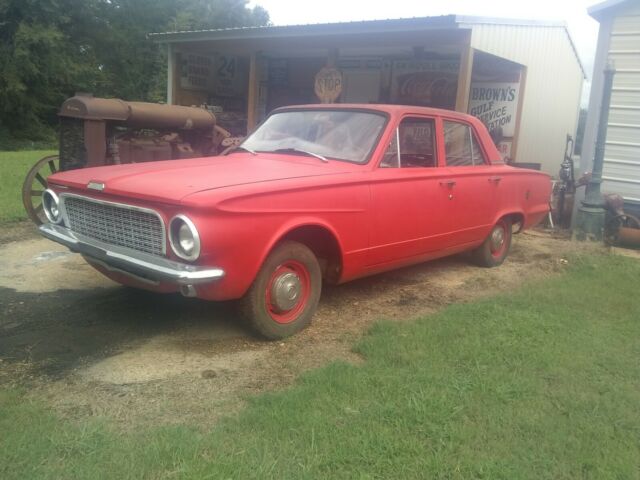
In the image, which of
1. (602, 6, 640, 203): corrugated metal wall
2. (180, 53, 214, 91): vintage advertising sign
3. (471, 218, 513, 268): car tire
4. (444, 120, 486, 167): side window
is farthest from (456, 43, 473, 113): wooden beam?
(180, 53, 214, 91): vintage advertising sign

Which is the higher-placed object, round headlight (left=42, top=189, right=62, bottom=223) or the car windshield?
the car windshield

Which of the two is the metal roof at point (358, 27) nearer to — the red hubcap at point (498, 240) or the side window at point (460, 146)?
the side window at point (460, 146)

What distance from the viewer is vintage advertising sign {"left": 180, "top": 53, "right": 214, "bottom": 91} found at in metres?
13.1

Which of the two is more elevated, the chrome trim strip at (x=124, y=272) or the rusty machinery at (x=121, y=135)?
the rusty machinery at (x=121, y=135)

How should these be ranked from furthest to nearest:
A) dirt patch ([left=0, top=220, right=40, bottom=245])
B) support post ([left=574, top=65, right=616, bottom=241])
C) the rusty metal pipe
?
support post ([left=574, top=65, right=616, bottom=241]) → dirt patch ([left=0, top=220, right=40, bottom=245]) → the rusty metal pipe

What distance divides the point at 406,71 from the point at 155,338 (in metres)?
10.5

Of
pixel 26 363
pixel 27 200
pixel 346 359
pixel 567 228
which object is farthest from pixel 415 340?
pixel 567 228

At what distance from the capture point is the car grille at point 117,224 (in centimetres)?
356

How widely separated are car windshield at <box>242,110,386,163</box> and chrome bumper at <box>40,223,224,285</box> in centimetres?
164

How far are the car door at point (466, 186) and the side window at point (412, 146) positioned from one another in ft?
0.68

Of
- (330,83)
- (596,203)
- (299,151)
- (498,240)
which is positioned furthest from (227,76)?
(299,151)

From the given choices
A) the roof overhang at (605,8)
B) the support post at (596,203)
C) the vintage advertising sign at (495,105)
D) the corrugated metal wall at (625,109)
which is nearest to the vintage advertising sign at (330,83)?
the vintage advertising sign at (495,105)

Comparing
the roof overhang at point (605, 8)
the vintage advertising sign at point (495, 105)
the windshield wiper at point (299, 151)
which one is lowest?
the windshield wiper at point (299, 151)

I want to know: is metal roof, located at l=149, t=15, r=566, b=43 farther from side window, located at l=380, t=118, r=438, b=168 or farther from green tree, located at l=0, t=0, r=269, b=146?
green tree, located at l=0, t=0, r=269, b=146
